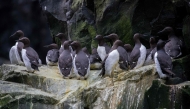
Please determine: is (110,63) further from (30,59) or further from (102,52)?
(30,59)

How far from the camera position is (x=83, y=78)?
11.6 metres

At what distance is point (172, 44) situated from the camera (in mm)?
11852

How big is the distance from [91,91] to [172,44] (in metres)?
2.56

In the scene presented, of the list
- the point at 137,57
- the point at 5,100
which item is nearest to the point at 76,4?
the point at 137,57

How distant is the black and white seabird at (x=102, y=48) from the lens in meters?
12.9

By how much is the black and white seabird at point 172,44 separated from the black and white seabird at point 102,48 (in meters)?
1.51

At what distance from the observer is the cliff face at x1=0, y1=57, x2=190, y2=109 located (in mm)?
9344

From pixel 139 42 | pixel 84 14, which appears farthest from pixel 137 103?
pixel 84 14

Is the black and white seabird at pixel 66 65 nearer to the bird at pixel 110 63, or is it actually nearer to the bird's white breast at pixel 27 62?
the bird's white breast at pixel 27 62

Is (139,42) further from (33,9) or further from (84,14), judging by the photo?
(33,9)

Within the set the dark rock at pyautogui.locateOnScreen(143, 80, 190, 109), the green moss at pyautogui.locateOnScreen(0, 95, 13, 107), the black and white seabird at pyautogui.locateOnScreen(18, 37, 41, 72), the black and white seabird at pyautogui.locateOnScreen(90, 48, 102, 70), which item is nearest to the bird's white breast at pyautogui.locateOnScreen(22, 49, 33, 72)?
the black and white seabird at pyautogui.locateOnScreen(18, 37, 41, 72)

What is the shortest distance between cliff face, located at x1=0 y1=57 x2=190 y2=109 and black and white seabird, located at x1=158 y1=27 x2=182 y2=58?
0.86 metres

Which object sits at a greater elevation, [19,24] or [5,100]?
[19,24]

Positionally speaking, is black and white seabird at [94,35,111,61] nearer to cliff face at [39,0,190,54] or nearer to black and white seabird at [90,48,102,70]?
black and white seabird at [90,48,102,70]
